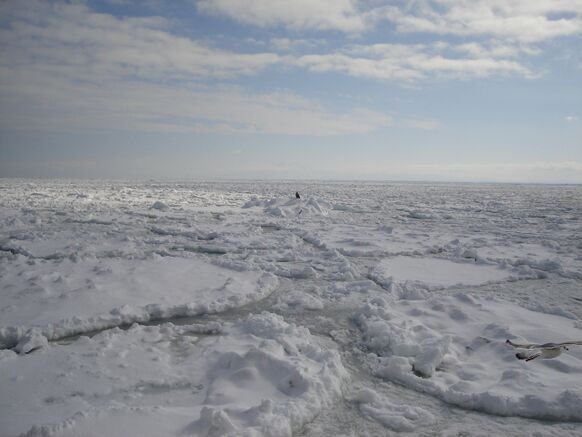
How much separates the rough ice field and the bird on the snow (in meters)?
0.08

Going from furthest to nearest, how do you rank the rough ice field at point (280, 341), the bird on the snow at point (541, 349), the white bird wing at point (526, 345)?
the white bird wing at point (526, 345) < the bird on the snow at point (541, 349) < the rough ice field at point (280, 341)

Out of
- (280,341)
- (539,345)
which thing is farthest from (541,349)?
(280,341)

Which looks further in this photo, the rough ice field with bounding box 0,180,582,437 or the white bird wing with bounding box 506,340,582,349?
the white bird wing with bounding box 506,340,582,349

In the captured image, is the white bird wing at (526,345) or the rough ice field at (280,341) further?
the white bird wing at (526,345)

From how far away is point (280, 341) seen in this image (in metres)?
3.37

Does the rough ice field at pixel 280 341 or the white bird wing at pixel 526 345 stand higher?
the white bird wing at pixel 526 345

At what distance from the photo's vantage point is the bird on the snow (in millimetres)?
3268

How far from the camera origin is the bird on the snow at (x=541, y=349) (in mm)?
3268

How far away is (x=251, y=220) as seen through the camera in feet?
41.3

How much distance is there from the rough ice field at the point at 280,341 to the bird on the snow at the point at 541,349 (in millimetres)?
78

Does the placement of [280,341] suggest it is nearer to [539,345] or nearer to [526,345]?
[526,345]

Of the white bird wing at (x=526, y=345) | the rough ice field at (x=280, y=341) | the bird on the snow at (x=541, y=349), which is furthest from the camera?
the white bird wing at (x=526, y=345)

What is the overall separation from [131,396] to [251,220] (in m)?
10.1

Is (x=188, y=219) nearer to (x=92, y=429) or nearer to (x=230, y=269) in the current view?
(x=230, y=269)
